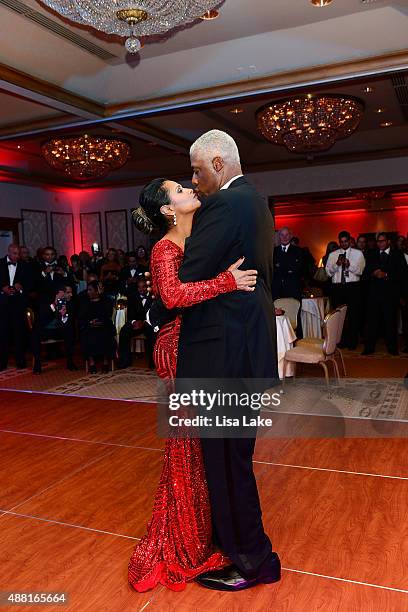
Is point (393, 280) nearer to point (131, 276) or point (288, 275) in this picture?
point (288, 275)

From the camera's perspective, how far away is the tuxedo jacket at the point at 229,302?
204 cm

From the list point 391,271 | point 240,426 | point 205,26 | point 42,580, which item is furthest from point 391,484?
point 391,271

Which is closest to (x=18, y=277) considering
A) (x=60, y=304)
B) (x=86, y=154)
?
(x=60, y=304)

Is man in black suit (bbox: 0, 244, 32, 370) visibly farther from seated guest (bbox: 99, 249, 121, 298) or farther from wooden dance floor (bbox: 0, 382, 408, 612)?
wooden dance floor (bbox: 0, 382, 408, 612)

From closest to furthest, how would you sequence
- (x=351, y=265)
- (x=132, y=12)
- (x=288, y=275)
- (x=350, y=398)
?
(x=132, y=12) < (x=350, y=398) < (x=288, y=275) < (x=351, y=265)

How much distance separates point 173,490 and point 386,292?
6206 mm

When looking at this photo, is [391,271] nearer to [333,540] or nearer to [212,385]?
[333,540]

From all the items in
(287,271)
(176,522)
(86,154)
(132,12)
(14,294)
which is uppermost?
(86,154)

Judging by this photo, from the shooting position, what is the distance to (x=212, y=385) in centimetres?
218

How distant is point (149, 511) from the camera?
308 cm

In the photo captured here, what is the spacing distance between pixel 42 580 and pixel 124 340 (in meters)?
4.97

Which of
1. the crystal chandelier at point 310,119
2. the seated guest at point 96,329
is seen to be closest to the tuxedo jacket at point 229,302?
the seated guest at point 96,329

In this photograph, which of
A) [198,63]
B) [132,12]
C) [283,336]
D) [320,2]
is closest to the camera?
[132,12]

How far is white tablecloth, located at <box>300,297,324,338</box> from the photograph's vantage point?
7.44 metres
